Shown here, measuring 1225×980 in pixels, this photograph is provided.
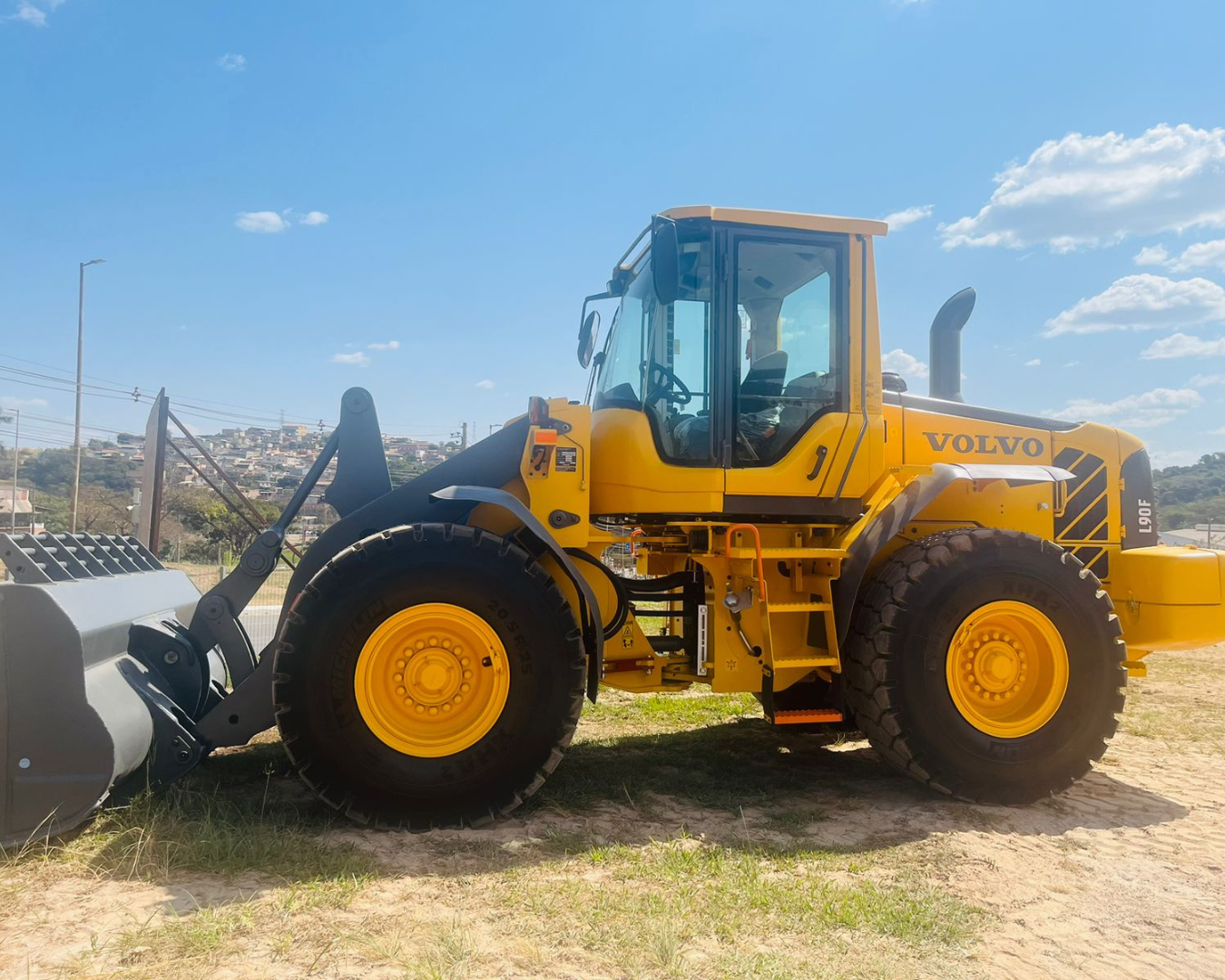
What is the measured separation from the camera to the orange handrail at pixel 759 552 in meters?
4.77

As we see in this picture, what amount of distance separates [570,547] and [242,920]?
241 cm

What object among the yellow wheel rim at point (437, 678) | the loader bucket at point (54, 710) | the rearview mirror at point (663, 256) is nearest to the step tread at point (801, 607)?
the yellow wheel rim at point (437, 678)

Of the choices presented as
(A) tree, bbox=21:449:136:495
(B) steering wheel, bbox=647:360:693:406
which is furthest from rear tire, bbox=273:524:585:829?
(A) tree, bbox=21:449:136:495

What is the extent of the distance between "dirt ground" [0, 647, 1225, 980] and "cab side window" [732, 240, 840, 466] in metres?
2.06

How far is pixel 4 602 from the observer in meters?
3.76

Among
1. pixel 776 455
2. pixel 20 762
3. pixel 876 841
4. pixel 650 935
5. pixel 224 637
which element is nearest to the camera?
pixel 650 935

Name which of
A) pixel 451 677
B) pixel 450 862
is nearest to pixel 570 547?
pixel 451 677

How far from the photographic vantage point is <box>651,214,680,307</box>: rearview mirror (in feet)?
15.5

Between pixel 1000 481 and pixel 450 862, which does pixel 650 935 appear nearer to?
pixel 450 862

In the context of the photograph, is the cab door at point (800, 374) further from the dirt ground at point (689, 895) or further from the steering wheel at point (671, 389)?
the dirt ground at point (689, 895)

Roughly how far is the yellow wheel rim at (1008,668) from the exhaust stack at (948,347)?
5.82 ft

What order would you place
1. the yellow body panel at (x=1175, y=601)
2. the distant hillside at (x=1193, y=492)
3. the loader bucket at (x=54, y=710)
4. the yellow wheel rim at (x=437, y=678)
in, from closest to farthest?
the loader bucket at (x=54, y=710) < the yellow wheel rim at (x=437, y=678) < the yellow body panel at (x=1175, y=601) < the distant hillside at (x=1193, y=492)

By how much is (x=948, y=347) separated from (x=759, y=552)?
2519 millimetres

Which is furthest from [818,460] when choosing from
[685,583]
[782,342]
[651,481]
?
[685,583]
